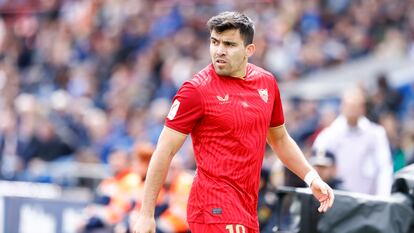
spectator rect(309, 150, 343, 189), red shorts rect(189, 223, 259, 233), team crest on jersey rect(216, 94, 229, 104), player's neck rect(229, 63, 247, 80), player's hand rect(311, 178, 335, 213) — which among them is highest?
player's neck rect(229, 63, 247, 80)

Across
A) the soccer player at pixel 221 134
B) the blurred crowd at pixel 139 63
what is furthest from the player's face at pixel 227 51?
the blurred crowd at pixel 139 63

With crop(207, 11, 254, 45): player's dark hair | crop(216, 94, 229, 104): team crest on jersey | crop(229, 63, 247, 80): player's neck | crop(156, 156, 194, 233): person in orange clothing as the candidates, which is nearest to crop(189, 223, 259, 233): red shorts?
crop(216, 94, 229, 104): team crest on jersey

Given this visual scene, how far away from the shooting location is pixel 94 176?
13.2m

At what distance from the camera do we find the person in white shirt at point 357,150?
9.77m

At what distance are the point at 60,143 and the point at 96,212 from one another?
18.1 feet

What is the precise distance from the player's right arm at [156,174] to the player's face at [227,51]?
0.43 meters

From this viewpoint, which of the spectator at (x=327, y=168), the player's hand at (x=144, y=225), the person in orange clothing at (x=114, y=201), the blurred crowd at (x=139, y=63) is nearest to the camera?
the player's hand at (x=144, y=225)

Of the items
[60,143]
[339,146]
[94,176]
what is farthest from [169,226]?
[60,143]

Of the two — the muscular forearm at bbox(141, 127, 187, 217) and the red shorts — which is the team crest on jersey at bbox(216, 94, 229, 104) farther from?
the red shorts

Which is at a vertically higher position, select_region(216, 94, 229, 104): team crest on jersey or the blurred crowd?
select_region(216, 94, 229, 104): team crest on jersey

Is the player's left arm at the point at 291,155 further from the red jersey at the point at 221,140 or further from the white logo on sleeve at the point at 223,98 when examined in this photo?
the white logo on sleeve at the point at 223,98

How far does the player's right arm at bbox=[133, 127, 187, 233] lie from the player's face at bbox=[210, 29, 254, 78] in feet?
1.41

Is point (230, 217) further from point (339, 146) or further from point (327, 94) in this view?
point (327, 94)

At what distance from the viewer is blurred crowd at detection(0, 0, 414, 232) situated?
1430 cm
